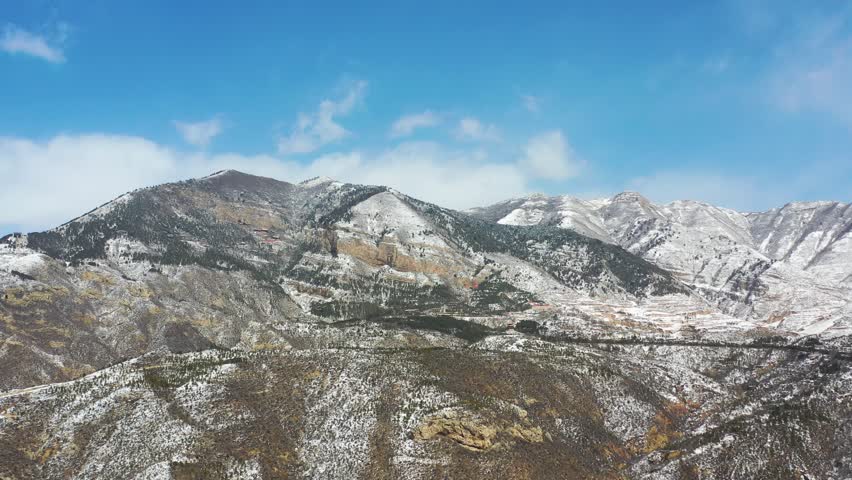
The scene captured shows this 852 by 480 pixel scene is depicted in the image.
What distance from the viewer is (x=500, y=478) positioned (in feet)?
251

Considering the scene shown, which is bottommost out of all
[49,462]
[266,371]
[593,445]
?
[593,445]

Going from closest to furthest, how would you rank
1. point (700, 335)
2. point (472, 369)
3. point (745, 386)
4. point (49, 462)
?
point (49, 462)
point (472, 369)
point (745, 386)
point (700, 335)

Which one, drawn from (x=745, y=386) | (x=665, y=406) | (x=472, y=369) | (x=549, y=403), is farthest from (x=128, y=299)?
(x=745, y=386)

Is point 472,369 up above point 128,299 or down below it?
below

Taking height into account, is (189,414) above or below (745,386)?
above

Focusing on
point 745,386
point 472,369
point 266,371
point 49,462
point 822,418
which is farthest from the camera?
point 745,386

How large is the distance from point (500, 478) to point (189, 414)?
156ft

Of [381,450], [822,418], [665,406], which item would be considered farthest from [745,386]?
[381,450]

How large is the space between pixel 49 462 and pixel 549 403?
77.1 meters

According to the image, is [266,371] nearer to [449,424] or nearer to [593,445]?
[449,424]

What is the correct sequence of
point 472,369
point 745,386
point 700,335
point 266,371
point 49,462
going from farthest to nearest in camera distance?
point 700,335
point 745,386
point 472,369
point 266,371
point 49,462

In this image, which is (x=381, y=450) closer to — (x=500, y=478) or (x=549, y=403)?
(x=500, y=478)

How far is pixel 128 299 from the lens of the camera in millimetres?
192875

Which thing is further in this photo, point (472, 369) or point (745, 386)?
point (745, 386)
